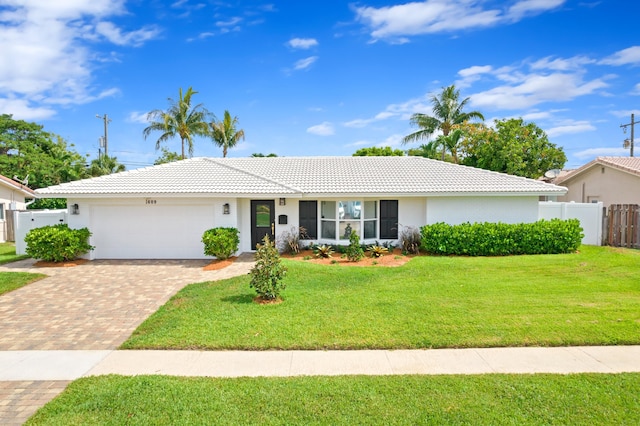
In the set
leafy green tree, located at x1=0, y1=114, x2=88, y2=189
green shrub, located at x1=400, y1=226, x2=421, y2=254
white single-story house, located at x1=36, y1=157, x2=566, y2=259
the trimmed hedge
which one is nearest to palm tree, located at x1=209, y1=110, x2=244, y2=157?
leafy green tree, located at x1=0, y1=114, x2=88, y2=189

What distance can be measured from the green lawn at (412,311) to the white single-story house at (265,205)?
12.4ft

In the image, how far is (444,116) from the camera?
30.8 metres

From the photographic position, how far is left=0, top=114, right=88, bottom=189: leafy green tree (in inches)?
1171

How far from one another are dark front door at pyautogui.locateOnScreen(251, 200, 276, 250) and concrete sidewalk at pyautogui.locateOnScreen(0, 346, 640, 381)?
946cm

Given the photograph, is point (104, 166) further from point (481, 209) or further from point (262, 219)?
point (481, 209)

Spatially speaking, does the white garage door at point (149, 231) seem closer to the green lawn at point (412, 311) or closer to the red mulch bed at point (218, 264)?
the red mulch bed at point (218, 264)

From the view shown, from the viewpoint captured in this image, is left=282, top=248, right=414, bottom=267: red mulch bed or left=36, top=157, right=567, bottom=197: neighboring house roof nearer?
left=282, top=248, right=414, bottom=267: red mulch bed

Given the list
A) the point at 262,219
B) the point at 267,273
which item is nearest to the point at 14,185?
the point at 262,219

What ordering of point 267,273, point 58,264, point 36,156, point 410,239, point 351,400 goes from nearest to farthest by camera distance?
1. point 351,400
2. point 267,273
3. point 58,264
4. point 410,239
5. point 36,156

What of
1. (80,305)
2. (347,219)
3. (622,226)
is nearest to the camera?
(80,305)

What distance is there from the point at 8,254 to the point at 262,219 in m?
11.4

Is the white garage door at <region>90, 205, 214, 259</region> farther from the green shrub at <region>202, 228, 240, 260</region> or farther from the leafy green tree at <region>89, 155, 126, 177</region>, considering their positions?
the leafy green tree at <region>89, 155, 126, 177</region>

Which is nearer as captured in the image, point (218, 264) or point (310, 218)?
point (218, 264)

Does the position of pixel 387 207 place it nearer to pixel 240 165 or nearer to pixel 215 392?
pixel 240 165
